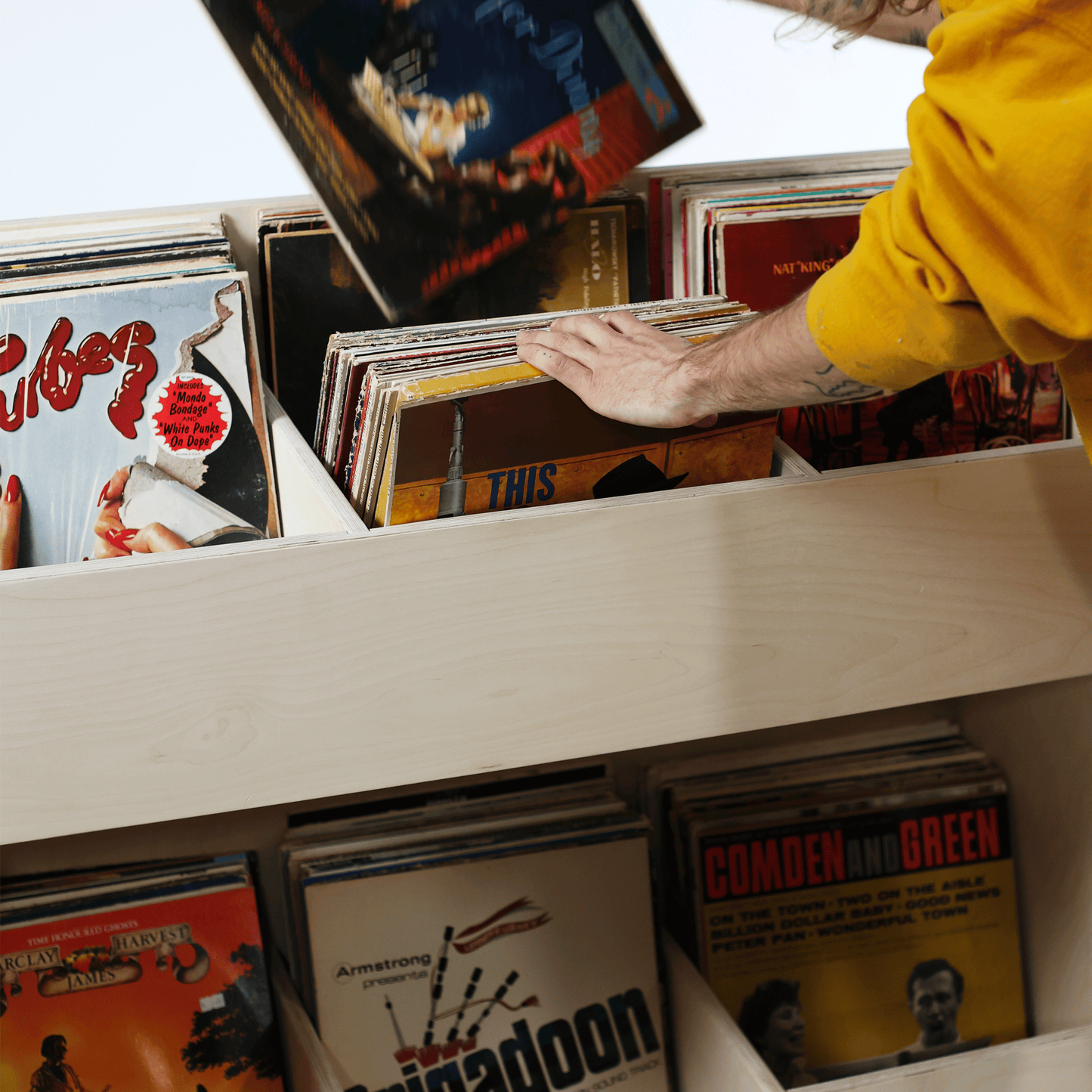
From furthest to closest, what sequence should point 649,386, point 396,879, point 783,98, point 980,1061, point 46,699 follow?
point 783,98, point 396,879, point 980,1061, point 649,386, point 46,699

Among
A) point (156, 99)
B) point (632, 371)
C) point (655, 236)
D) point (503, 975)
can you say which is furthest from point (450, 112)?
A: point (503, 975)

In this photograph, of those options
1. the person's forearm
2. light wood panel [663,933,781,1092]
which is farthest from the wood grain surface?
the person's forearm

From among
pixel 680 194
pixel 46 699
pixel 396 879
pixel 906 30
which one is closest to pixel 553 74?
pixel 680 194

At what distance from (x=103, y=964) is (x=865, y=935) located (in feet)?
3.10

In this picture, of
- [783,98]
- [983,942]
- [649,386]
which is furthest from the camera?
[783,98]

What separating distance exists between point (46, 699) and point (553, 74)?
85cm

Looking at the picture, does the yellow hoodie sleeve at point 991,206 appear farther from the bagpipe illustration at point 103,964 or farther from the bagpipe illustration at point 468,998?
the bagpipe illustration at point 103,964

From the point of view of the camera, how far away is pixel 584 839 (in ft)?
4.20

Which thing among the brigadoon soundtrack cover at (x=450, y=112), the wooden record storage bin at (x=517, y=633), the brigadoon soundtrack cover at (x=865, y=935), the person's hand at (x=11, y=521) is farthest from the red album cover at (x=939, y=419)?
the person's hand at (x=11, y=521)

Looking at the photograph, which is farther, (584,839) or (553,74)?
(584,839)

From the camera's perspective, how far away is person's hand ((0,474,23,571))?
1023 mm

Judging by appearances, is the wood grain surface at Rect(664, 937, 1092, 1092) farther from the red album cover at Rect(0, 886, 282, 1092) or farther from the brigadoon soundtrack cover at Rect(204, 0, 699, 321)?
the brigadoon soundtrack cover at Rect(204, 0, 699, 321)

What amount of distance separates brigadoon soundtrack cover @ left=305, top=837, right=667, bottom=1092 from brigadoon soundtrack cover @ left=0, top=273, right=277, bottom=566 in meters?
0.50

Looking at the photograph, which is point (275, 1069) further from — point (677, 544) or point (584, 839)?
point (677, 544)
